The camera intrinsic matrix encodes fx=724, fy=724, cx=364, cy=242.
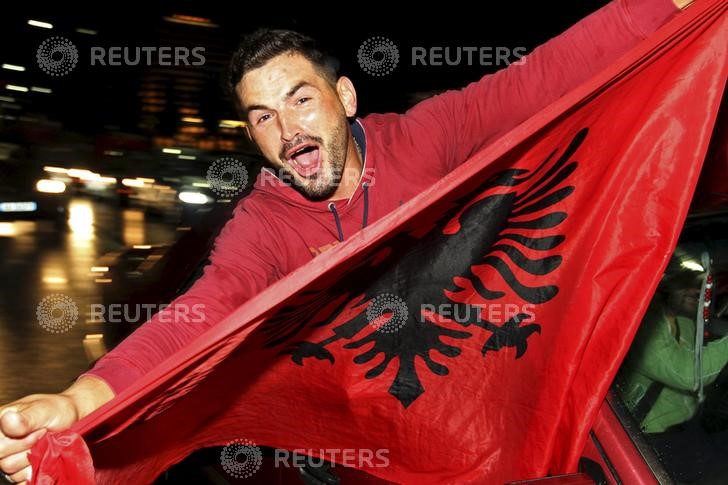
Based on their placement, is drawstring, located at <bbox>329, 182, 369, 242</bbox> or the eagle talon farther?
drawstring, located at <bbox>329, 182, 369, 242</bbox>

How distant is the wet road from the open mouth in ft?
8.90

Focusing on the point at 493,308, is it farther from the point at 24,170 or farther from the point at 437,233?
the point at 24,170

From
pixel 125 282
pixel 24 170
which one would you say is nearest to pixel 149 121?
pixel 24 170

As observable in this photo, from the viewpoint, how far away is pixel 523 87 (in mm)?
2291

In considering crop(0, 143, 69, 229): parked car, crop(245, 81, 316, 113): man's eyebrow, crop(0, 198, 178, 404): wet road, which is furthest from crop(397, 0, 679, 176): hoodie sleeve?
crop(0, 143, 69, 229): parked car

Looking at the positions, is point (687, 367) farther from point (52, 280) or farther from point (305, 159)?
point (52, 280)

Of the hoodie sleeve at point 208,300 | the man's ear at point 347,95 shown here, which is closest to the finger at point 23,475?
the hoodie sleeve at point 208,300

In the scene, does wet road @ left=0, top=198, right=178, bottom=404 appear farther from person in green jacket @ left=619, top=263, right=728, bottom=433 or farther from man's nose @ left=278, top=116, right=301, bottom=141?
person in green jacket @ left=619, top=263, right=728, bottom=433

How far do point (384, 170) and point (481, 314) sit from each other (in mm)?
742

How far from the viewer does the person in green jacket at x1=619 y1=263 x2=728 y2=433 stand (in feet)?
6.84

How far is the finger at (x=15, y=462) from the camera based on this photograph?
163 cm

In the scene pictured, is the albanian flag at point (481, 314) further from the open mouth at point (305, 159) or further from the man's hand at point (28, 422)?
the open mouth at point (305, 159)

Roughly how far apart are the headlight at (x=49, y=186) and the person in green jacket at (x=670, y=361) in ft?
47.6

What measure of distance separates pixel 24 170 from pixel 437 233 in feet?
52.1
